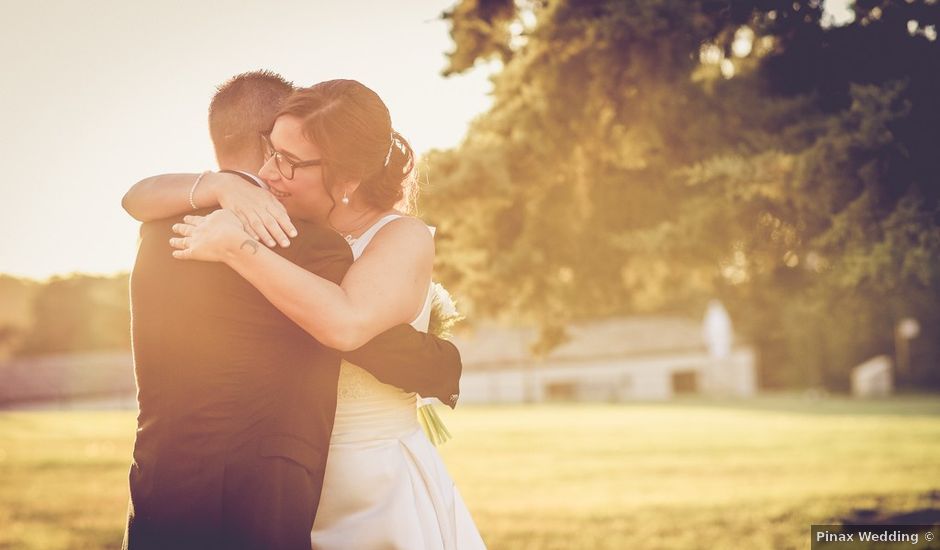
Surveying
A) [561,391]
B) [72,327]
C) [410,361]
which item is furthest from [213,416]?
[72,327]

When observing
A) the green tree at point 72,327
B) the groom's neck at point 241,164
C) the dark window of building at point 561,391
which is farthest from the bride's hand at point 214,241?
Result: the green tree at point 72,327

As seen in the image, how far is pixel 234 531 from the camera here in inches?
108

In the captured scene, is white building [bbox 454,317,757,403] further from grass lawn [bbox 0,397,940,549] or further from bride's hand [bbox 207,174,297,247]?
bride's hand [bbox 207,174,297,247]

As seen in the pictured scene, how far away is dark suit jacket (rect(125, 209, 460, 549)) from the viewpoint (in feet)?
8.88

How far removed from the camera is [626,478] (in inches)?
744

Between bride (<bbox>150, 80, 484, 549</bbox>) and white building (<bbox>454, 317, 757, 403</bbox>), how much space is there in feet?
195

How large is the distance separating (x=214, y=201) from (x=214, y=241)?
267 millimetres

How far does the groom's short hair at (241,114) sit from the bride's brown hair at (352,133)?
12cm

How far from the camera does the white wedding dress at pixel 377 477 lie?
325cm

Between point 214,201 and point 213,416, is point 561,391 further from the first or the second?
point 213,416

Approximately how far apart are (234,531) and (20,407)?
66963 mm

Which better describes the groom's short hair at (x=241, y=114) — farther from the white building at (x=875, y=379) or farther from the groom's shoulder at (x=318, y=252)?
the white building at (x=875, y=379)

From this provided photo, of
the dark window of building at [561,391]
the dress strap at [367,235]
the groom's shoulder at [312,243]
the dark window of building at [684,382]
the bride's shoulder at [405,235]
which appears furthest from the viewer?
the dark window of building at [684,382]

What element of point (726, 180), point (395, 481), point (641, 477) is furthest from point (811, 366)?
point (395, 481)
